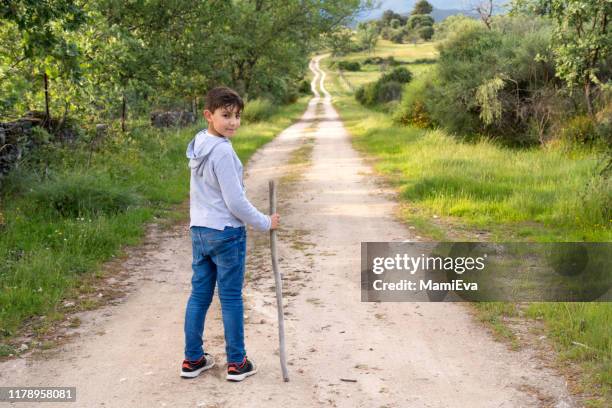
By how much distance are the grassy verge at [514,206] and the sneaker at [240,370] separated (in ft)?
6.79

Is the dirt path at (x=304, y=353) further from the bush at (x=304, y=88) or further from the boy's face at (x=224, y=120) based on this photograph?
the bush at (x=304, y=88)

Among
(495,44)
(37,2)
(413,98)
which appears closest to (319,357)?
(37,2)

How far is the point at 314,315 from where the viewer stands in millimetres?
5570

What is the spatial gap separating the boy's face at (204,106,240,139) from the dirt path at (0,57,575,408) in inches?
66.7

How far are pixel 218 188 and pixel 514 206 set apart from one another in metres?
6.68

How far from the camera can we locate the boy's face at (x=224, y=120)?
412cm

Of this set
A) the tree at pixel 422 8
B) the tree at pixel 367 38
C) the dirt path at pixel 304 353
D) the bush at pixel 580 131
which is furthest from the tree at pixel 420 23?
the dirt path at pixel 304 353

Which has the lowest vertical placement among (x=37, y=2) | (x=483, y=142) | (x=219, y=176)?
(x=483, y=142)

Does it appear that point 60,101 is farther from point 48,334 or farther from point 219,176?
point 219,176

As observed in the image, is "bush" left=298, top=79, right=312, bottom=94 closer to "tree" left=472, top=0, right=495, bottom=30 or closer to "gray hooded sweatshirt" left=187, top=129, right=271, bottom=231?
"tree" left=472, top=0, right=495, bottom=30

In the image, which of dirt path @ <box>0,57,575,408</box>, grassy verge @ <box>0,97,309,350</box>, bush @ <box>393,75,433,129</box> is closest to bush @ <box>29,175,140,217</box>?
grassy verge @ <box>0,97,309,350</box>

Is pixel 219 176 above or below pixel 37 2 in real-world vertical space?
below

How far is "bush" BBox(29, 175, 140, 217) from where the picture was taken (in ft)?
29.3

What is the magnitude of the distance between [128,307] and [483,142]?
12.8 m
